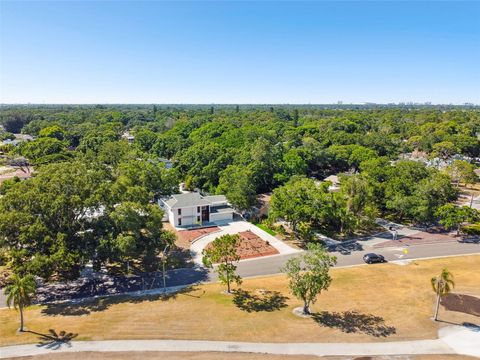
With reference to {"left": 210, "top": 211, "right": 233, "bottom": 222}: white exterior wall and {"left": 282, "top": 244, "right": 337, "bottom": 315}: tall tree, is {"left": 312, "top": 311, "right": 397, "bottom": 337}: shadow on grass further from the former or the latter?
{"left": 210, "top": 211, "right": 233, "bottom": 222}: white exterior wall

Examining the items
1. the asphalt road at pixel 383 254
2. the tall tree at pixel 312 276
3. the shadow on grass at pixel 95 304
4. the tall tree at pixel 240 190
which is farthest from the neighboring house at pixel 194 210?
the tall tree at pixel 312 276

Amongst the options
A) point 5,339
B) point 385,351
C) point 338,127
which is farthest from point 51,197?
point 338,127

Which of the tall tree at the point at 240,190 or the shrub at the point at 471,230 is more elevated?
the tall tree at the point at 240,190

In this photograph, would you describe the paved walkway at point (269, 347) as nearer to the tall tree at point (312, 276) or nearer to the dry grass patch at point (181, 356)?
the dry grass patch at point (181, 356)

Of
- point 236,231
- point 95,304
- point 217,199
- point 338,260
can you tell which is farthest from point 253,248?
point 95,304

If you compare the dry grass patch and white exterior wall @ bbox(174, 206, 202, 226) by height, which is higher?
white exterior wall @ bbox(174, 206, 202, 226)

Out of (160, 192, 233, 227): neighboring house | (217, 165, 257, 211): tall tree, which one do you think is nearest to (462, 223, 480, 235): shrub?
(217, 165, 257, 211): tall tree

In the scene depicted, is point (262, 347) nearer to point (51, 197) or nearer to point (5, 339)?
point (5, 339)
